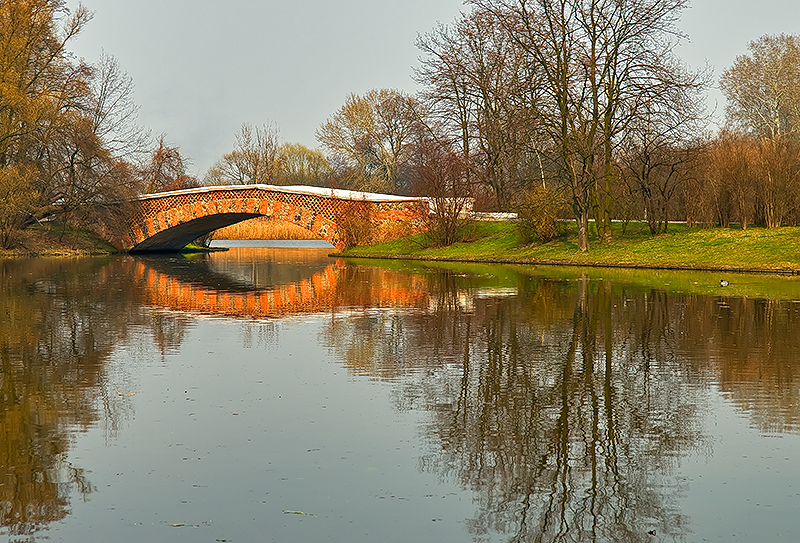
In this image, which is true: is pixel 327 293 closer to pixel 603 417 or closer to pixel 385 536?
pixel 603 417

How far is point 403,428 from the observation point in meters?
6.51

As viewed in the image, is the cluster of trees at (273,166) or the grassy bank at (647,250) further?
the cluster of trees at (273,166)

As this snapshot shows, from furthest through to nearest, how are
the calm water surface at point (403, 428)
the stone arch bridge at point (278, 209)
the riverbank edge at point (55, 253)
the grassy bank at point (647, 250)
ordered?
the stone arch bridge at point (278, 209)
the riverbank edge at point (55, 253)
the grassy bank at point (647, 250)
the calm water surface at point (403, 428)

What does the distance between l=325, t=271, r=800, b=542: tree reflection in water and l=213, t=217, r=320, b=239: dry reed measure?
59.1m

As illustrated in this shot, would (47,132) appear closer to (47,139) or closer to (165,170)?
(47,139)

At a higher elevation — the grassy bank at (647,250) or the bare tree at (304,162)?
the bare tree at (304,162)

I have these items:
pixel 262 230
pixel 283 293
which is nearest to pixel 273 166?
pixel 262 230

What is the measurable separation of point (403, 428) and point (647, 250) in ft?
77.5

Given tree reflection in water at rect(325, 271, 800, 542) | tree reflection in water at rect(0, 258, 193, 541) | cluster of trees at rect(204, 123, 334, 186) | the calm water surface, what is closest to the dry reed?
cluster of trees at rect(204, 123, 334, 186)

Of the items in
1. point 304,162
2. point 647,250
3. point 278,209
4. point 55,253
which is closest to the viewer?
point 647,250

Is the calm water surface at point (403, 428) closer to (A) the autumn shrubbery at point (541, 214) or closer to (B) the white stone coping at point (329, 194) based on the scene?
(A) the autumn shrubbery at point (541, 214)

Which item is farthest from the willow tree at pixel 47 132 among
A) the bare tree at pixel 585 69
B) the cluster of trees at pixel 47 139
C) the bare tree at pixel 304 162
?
the bare tree at pixel 304 162

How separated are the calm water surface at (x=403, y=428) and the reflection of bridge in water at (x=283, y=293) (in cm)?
209

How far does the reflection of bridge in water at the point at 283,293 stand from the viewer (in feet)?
52.3
